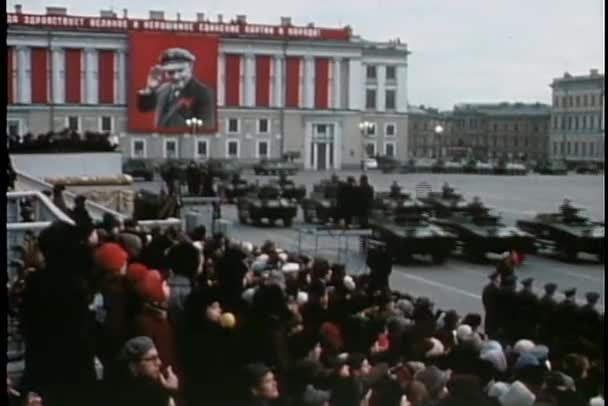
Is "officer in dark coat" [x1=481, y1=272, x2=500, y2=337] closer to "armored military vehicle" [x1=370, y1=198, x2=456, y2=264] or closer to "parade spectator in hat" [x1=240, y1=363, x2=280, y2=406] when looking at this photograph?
"parade spectator in hat" [x1=240, y1=363, x2=280, y2=406]

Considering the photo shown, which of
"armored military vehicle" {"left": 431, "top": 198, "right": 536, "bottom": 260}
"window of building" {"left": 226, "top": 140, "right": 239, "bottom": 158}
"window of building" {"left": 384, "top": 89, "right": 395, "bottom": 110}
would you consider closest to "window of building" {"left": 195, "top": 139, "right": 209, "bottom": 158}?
"window of building" {"left": 226, "top": 140, "right": 239, "bottom": 158}

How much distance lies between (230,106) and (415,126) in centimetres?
153

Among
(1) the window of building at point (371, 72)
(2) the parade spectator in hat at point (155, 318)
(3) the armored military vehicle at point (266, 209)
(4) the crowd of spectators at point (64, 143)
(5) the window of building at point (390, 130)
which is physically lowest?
(3) the armored military vehicle at point (266, 209)

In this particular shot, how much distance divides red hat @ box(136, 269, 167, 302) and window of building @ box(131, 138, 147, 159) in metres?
5.52

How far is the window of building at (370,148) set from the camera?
9.98 m

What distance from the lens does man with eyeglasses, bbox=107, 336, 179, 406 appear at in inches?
66.8

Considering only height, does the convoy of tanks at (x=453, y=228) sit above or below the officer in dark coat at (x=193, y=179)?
below

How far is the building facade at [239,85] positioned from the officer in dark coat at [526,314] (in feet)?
5.46

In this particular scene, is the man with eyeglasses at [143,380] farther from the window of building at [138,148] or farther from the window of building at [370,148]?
the window of building at [370,148]

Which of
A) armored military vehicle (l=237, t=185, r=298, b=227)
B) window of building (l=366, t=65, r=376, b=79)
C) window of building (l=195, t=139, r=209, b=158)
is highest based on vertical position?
window of building (l=366, t=65, r=376, b=79)

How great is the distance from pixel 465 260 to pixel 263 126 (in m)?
4.59

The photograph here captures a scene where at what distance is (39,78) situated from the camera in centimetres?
517

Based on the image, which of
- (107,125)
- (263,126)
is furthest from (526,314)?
(263,126)

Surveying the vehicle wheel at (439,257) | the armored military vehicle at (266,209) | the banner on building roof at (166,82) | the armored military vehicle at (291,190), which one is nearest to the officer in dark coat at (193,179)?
the armored military vehicle at (266,209)
